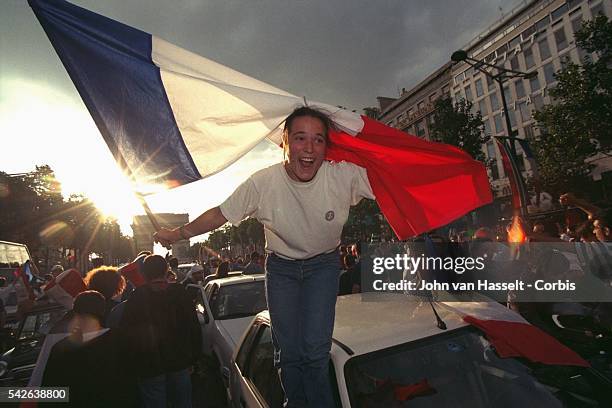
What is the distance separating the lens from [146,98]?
10.3 ft

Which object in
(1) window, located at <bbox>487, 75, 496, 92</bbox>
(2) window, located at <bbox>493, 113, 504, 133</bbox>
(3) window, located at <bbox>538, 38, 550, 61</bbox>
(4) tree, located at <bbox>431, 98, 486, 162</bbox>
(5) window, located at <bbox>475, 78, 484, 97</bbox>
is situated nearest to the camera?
(4) tree, located at <bbox>431, 98, 486, 162</bbox>

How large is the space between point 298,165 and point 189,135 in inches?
44.2

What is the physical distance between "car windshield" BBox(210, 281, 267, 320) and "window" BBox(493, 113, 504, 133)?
40102 mm

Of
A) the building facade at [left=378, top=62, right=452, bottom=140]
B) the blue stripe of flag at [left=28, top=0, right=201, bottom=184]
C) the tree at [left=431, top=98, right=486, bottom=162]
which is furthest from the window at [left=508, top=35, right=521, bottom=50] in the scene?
the blue stripe of flag at [left=28, top=0, right=201, bottom=184]

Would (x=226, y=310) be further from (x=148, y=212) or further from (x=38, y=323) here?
(x=148, y=212)

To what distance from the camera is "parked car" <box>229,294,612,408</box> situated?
7.07 ft

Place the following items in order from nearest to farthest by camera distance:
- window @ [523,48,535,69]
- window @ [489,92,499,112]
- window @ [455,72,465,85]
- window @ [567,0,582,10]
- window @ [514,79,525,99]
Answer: window @ [567,0,582,10], window @ [523,48,535,69], window @ [514,79,525,99], window @ [489,92,499,112], window @ [455,72,465,85]

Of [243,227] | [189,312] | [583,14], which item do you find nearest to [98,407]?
[189,312]

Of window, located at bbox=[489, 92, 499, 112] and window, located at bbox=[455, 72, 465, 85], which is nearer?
window, located at bbox=[489, 92, 499, 112]

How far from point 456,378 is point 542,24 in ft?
138

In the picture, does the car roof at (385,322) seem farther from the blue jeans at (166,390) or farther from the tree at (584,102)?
the tree at (584,102)

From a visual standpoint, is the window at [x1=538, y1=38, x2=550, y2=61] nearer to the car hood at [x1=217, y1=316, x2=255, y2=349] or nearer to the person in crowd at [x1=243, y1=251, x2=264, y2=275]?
the person in crowd at [x1=243, y1=251, x2=264, y2=275]

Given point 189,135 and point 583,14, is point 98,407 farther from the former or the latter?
point 583,14

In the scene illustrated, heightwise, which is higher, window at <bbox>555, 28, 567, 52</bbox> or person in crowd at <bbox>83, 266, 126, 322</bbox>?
window at <bbox>555, 28, 567, 52</bbox>
